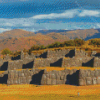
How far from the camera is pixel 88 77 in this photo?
1563cm

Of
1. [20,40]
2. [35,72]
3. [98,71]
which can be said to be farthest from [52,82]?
[20,40]

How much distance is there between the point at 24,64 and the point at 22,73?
7556mm

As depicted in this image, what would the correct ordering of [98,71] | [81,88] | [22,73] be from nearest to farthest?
1. [81,88]
2. [98,71]
3. [22,73]

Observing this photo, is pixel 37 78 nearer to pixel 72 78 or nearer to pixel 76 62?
pixel 72 78

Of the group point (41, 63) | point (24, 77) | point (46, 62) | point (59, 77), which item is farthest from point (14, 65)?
point (59, 77)

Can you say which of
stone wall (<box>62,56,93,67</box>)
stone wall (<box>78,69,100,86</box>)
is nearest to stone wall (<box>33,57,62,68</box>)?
stone wall (<box>62,56,93,67</box>)

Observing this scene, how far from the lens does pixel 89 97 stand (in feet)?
36.7

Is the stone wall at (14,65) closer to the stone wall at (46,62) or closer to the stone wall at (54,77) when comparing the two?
the stone wall at (46,62)

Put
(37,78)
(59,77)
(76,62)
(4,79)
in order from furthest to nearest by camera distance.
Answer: (76,62), (4,79), (37,78), (59,77)

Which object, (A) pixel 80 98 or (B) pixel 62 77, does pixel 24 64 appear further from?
(A) pixel 80 98

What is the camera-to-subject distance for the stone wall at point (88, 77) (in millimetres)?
15289

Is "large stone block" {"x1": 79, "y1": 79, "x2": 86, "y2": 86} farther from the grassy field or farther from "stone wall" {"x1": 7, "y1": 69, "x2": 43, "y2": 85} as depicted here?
"stone wall" {"x1": 7, "y1": 69, "x2": 43, "y2": 85}

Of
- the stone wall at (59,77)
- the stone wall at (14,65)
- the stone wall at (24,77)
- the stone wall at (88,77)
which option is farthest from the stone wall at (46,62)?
the stone wall at (88,77)

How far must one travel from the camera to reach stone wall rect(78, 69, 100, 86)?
50.2ft
